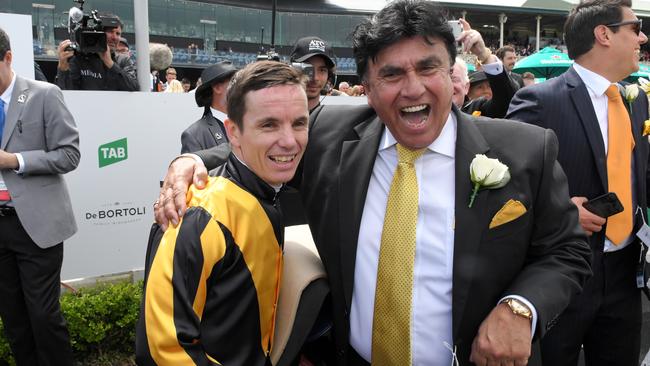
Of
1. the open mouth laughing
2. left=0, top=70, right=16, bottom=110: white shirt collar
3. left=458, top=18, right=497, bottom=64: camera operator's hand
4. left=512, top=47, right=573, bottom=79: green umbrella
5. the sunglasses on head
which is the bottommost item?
the open mouth laughing

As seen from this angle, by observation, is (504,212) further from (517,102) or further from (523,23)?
(523,23)

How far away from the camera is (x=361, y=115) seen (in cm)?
222

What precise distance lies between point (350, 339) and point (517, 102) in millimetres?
1681

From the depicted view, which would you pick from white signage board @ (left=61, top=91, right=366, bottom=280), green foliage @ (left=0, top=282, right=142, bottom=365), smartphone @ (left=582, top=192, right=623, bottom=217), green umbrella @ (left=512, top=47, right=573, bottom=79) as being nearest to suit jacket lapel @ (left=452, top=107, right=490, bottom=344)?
smartphone @ (left=582, top=192, right=623, bottom=217)

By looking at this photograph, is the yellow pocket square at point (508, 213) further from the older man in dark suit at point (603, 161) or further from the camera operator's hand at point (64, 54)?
the camera operator's hand at point (64, 54)

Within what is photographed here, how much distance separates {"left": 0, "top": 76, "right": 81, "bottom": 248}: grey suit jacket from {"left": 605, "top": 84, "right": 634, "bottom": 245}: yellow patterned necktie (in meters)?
3.22

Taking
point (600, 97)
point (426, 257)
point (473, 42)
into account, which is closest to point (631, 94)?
point (600, 97)

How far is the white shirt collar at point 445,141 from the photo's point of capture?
1951 millimetres

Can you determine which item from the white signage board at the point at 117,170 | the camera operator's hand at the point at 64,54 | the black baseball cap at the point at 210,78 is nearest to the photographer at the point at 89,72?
the camera operator's hand at the point at 64,54

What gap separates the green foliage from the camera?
399 cm

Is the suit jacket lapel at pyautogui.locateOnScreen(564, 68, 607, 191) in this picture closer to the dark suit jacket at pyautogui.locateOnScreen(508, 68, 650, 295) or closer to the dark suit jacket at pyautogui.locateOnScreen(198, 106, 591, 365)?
the dark suit jacket at pyautogui.locateOnScreen(508, 68, 650, 295)

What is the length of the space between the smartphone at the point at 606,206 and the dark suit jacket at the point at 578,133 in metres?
0.11

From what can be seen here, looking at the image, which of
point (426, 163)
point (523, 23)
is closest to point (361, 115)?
point (426, 163)

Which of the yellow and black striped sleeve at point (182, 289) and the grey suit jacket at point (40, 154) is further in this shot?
the grey suit jacket at point (40, 154)
